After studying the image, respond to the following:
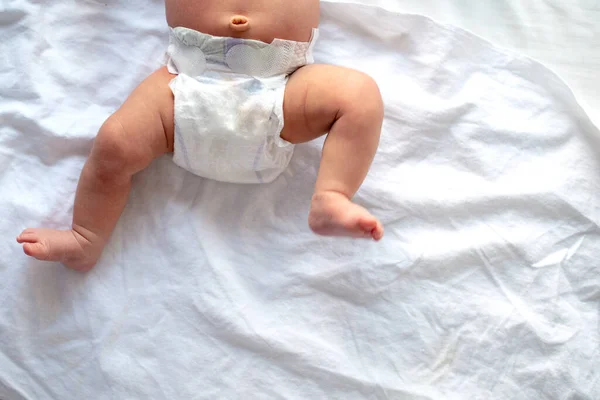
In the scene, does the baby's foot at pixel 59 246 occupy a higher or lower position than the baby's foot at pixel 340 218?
lower

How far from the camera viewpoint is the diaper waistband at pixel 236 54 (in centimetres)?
90

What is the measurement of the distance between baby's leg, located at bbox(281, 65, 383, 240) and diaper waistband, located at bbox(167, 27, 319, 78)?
0.14 feet

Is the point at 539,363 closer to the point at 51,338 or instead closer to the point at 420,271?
the point at 420,271

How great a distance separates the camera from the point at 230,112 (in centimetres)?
90

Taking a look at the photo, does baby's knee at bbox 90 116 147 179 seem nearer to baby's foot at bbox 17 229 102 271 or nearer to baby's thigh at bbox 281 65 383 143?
baby's foot at bbox 17 229 102 271

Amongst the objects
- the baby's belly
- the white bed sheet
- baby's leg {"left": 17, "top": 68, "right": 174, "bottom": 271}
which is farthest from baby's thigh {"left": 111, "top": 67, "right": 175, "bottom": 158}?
the white bed sheet

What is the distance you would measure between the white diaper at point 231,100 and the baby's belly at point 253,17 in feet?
0.04

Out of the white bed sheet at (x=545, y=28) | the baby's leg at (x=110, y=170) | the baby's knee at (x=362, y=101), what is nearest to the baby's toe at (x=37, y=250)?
the baby's leg at (x=110, y=170)

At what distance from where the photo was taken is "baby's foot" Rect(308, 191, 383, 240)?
2.58ft

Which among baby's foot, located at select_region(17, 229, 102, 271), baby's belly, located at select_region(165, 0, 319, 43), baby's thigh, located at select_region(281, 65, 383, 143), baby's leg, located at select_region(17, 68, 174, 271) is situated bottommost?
baby's foot, located at select_region(17, 229, 102, 271)

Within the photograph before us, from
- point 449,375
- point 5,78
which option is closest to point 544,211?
point 449,375

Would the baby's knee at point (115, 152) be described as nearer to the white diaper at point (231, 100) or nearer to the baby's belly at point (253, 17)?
the white diaper at point (231, 100)

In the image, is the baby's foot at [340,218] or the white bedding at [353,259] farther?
the white bedding at [353,259]

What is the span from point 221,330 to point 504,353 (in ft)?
1.47
